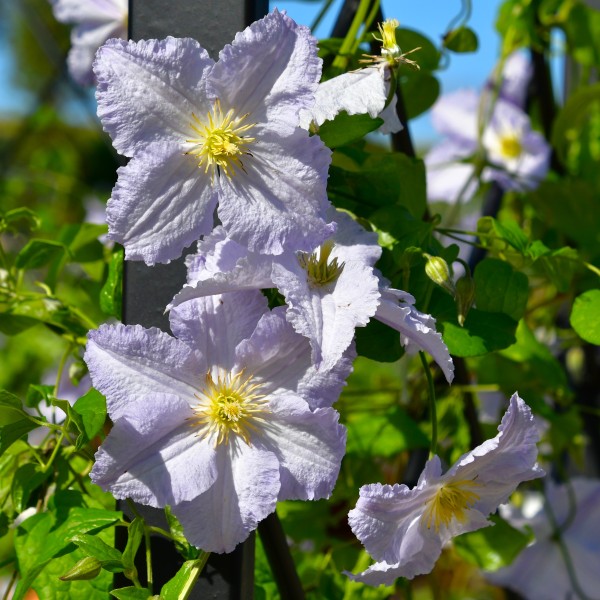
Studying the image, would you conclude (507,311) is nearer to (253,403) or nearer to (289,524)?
(253,403)

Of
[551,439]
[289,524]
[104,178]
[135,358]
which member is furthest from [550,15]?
[104,178]

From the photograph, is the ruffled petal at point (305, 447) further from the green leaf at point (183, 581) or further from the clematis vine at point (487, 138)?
the clematis vine at point (487, 138)

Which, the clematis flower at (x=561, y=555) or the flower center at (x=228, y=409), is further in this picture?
the clematis flower at (x=561, y=555)

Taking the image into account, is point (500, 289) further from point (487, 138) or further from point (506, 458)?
point (487, 138)

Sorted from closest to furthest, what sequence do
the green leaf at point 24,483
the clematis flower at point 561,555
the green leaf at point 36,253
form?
the green leaf at point 24,483 → the green leaf at point 36,253 → the clematis flower at point 561,555

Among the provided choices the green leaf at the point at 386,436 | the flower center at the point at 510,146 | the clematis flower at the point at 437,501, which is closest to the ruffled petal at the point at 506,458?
the clematis flower at the point at 437,501
